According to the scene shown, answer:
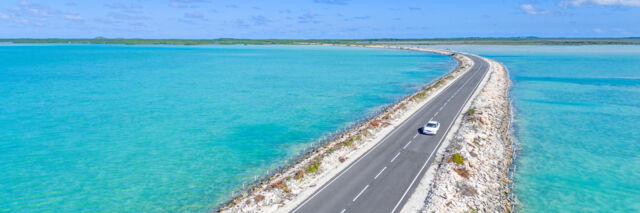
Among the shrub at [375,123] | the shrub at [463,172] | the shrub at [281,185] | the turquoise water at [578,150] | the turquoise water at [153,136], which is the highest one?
the shrub at [375,123]

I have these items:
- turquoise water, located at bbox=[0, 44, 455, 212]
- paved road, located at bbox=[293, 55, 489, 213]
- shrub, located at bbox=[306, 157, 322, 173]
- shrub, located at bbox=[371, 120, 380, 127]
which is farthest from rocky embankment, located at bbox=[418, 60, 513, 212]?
turquoise water, located at bbox=[0, 44, 455, 212]

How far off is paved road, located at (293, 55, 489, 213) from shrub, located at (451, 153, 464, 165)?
2365 millimetres

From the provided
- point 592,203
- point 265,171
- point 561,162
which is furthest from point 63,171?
point 561,162

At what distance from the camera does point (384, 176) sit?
34406 millimetres

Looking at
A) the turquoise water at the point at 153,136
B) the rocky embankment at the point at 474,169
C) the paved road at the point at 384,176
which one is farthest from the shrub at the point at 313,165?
the rocky embankment at the point at 474,169

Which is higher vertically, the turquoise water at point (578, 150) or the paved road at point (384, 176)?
the paved road at point (384, 176)

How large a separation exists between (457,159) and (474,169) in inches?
74.4

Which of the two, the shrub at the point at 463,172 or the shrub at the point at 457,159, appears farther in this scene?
the shrub at the point at 457,159

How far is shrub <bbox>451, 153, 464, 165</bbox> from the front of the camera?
37.2 metres

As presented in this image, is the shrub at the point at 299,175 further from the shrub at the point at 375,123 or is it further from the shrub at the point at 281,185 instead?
the shrub at the point at 375,123

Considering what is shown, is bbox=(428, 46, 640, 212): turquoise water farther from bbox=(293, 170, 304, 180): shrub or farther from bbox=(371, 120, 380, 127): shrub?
bbox=(293, 170, 304, 180): shrub

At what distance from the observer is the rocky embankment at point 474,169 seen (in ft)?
98.5

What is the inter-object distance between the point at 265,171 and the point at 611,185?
35895 millimetres

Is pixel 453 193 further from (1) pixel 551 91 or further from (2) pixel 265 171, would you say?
(1) pixel 551 91
